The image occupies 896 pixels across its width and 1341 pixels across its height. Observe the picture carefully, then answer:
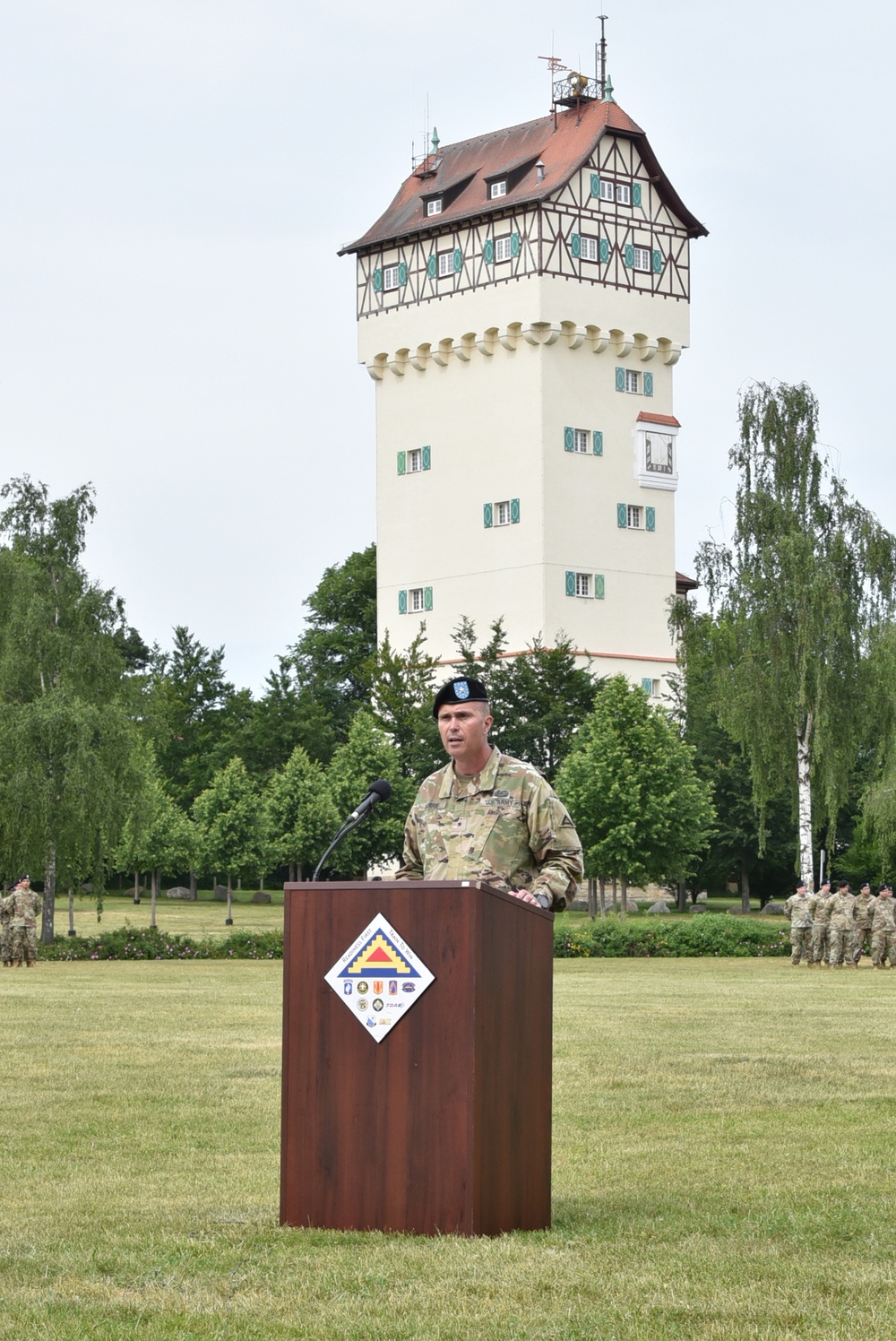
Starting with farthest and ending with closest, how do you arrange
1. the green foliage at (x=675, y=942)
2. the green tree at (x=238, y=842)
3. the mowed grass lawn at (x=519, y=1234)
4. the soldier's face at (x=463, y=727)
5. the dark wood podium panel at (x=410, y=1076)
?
the green tree at (x=238, y=842) → the green foliage at (x=675, y=942) → the soldier's face at (x=463, y=727) → the dark wood podium panel at (x=410, y=1076) → the mowed grass lawn at (x=519, y=1234)

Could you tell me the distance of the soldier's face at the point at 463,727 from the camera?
8516 mm

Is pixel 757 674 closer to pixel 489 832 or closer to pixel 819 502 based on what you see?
pixel 819 502

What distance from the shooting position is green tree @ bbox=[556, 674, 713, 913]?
57781 millimetres

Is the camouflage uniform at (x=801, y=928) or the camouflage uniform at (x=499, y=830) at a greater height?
the camouflage uniform at (x=499, y=830)

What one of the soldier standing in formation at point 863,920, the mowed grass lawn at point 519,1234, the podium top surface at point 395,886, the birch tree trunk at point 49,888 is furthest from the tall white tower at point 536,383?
the podium top surface at point 395,886

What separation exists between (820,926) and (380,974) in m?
34.5

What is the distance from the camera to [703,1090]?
14.3 m

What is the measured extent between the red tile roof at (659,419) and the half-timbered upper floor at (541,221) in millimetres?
4602

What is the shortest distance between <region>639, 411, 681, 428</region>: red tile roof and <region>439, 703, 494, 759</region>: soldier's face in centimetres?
7323

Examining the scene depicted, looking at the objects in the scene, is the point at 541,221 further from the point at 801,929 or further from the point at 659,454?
the point at 801,929

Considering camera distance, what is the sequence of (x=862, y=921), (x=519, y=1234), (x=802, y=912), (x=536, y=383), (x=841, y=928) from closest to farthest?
(x=519, y=1234), (x=841, y=928), (x=802, y=912), (x=862, y=921), (x=536, y=383)

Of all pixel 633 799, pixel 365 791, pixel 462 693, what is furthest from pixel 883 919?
pixel 462 693

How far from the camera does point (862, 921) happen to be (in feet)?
136

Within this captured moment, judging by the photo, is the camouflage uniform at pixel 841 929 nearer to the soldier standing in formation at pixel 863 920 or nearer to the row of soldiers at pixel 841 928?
the row of soldiers at pixel 841 928
